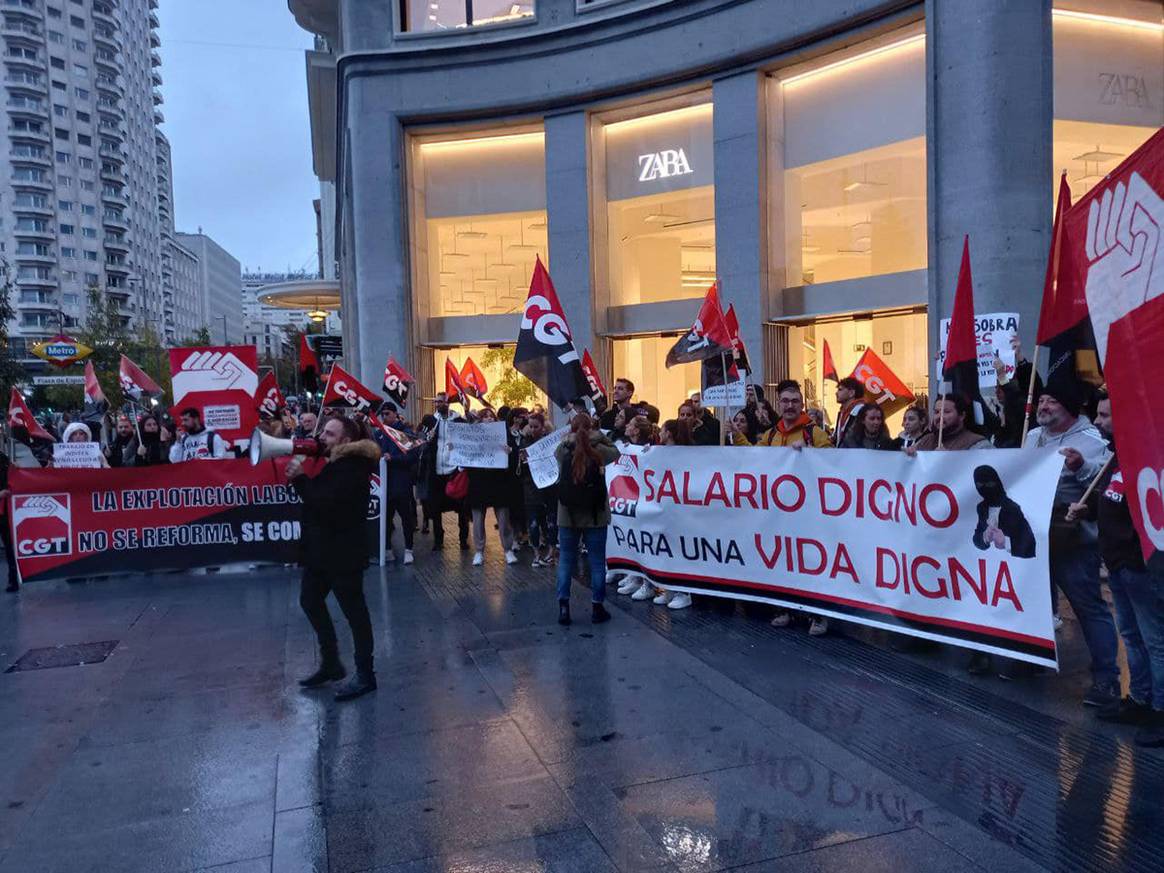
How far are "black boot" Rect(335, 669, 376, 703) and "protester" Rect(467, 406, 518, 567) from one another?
→ 4.19 meters

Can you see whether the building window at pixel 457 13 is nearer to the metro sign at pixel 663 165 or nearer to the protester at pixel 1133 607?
the metro sign at pixel 663 165

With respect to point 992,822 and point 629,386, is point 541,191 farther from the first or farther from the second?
point 992,822

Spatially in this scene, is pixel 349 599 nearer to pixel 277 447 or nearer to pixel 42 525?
pixel 277 447

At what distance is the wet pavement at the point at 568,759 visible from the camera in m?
3.82

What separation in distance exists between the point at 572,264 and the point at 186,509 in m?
11.0

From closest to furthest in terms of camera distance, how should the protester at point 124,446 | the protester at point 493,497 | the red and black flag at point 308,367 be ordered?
the protester at point 493,497 → the protester at point 124,446 → the red and black flag at point 308,367

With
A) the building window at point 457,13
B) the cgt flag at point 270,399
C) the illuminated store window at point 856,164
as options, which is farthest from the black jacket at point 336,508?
the building window at point 457,13

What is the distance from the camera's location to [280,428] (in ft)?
38.9

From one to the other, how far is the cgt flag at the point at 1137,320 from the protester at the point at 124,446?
10.9 meters

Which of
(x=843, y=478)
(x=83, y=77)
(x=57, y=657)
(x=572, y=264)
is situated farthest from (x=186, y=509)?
(x=83, y=77)

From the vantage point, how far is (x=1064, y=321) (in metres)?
4.95

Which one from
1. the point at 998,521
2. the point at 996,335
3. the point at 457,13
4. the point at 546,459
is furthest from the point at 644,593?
the point at 457,13

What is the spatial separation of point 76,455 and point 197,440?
1.35 m

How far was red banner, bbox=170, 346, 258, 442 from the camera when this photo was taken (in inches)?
431
